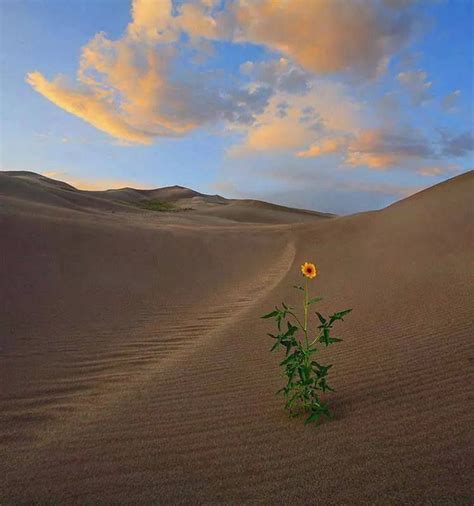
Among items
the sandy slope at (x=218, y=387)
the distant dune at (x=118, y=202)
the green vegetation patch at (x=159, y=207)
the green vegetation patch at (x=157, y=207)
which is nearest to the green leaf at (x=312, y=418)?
the sandy slope at (x=218, y=387)

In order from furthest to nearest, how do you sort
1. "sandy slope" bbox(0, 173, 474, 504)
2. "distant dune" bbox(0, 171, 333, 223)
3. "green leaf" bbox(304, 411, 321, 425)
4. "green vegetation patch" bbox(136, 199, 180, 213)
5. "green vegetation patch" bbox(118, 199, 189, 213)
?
"green vegetation patch" bbox(136, 199, 180, 213)
"green vegetation patch" bbox(118, 199, 189, 213)
"distant dune" bbox(0, 171, 333, 223)
"green leaf" bbox(304, 411, 321, 425)
"sandy slope" bbox(0, 173, 474, 504)

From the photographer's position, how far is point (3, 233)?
37.7 feet

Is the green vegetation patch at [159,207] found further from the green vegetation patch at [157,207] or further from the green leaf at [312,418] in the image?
the green leaf at [312,418]

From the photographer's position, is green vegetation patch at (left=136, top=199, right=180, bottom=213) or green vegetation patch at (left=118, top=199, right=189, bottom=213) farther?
green vegetation patch at (left=136, top=199, right=180, bottom=213)

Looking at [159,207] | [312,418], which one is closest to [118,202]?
[159,207]

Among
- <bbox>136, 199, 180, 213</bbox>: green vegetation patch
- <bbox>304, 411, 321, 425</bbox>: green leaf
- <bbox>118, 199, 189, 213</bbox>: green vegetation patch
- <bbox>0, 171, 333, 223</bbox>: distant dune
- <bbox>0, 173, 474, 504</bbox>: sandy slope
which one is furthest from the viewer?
<bbox>136, 199, 180, 213</bbox>: green vegetation patch

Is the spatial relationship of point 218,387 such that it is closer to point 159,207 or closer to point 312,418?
point 312,418

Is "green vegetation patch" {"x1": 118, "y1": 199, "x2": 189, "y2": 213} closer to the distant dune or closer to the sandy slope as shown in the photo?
the distant dune

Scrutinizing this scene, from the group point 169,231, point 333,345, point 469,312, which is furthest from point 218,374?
point 169,231

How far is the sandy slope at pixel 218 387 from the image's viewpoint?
2.93 metres

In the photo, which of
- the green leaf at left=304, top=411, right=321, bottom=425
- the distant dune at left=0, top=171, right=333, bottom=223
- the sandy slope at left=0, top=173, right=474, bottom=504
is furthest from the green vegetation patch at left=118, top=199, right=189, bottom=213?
the green leaf at left=304, top=411, right=321, bottom=425

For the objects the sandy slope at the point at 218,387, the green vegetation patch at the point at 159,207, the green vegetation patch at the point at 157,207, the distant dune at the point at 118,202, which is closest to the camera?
the sandy slope at the point at 218,387

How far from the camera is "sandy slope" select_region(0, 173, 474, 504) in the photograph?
9.61ft

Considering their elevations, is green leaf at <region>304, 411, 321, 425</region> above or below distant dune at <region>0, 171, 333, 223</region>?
below
